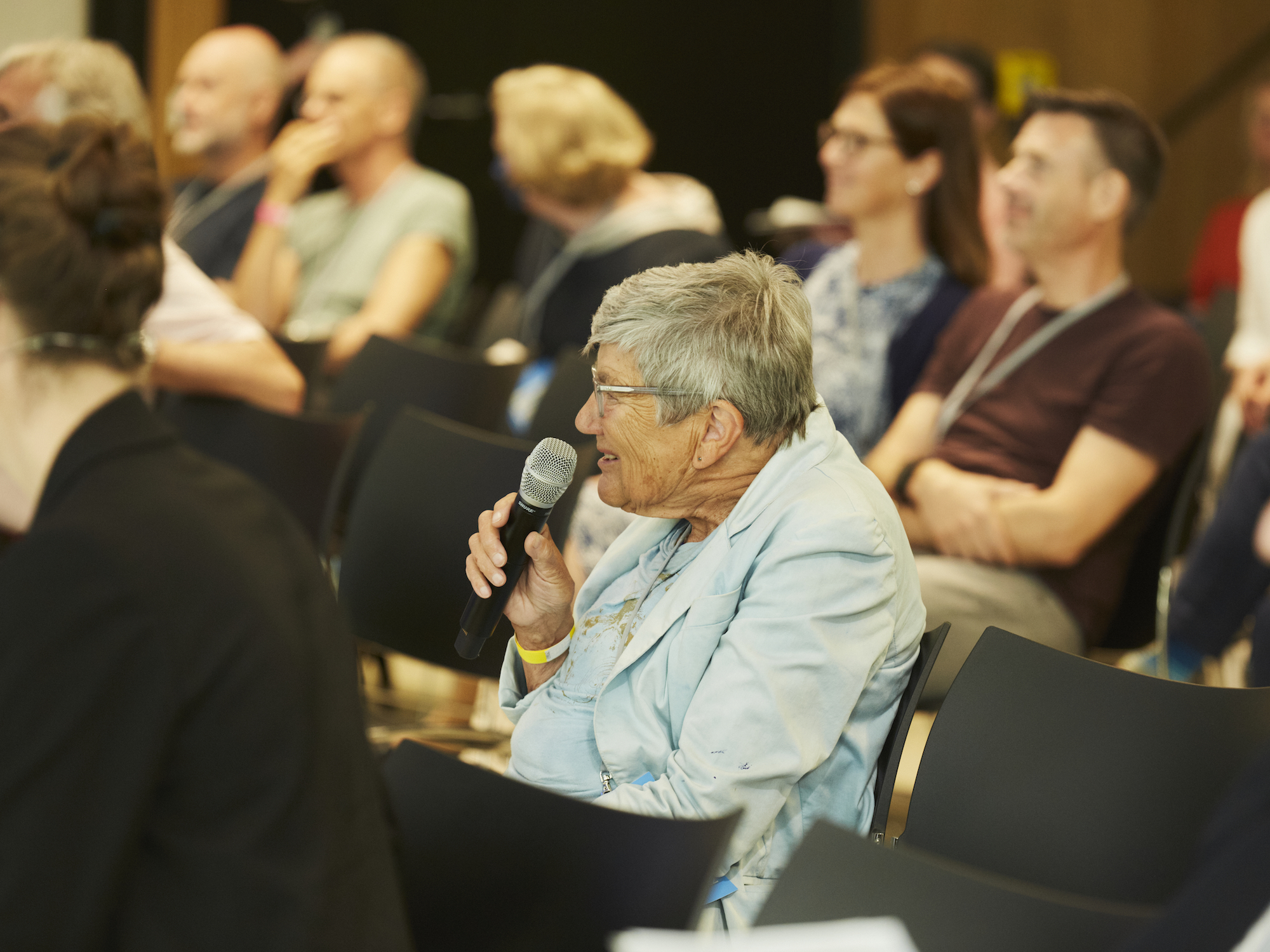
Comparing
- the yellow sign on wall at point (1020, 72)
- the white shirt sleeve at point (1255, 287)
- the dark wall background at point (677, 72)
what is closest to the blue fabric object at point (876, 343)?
the white shirt sleeve at point (1255, 287)

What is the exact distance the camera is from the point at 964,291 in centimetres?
310

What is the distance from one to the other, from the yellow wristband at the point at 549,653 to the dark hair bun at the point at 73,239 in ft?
2.13

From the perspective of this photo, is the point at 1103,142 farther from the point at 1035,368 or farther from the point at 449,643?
the point at 449,643

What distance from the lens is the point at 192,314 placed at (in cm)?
280

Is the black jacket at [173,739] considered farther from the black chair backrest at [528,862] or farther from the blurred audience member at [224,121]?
the blurred audience member at [224,121]

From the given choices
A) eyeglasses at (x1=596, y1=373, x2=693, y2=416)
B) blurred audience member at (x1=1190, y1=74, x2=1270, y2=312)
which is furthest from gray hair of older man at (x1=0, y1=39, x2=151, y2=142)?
blurred audience member at (x1=1190, y1=74, x2=1270, y2=312)

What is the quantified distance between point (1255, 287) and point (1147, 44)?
4.16 metres

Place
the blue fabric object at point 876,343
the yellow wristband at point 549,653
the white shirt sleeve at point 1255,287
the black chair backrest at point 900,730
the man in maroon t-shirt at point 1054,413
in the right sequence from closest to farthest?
the black chair backrest at point 900,730
the yellow wristband at point 549,653
the man in maroon t-shirt at point 1054,413
the blue fabric object at point 876,343
the white shirt sleeve at point 1255,287

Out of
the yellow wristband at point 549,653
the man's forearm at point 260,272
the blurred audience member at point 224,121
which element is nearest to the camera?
the yellow wristband at point 549,653

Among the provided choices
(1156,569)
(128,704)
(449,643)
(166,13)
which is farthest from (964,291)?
(166,13)

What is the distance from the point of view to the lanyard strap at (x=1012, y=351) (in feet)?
8.81

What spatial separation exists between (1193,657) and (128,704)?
2.56m

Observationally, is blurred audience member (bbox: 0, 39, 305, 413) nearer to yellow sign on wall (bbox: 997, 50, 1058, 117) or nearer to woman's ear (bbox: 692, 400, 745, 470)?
woman's ear (bbox: 692, 400, 745, 470)

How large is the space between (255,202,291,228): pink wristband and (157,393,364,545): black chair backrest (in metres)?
1.18
